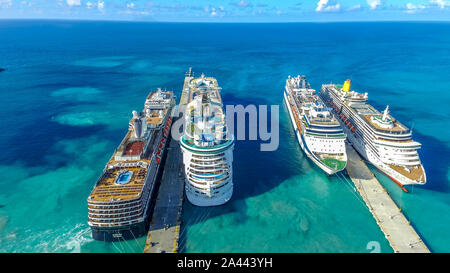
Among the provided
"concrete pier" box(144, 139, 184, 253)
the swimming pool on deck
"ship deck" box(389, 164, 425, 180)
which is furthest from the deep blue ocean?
the swimming pool on deck

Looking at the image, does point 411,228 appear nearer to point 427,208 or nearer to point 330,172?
point 427,208

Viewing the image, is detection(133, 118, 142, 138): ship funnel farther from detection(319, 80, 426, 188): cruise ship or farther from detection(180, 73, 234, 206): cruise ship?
detection(319, 80, 426, 188): cruise ship

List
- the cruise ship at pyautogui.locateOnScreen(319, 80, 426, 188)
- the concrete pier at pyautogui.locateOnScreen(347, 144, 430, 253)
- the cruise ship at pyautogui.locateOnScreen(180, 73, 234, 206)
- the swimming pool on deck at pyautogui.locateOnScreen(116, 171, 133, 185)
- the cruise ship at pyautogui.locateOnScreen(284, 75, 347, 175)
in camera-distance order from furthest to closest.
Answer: the cruise ship at pyautogui.locateOnScreen(284, 75, 347, 175), the cruise ship at pyautogui.locateOnScreen(319, 80, 426, 188), the cruise ship at pyautogui.locateOnScreen(180, 73, 234, 206), the swimming pool on deck at pyautogui.locateOnScreen(116, 171, 133, 185), the concrete pier at pyautogui.locateOnScreen(347, 144, 430, 253)

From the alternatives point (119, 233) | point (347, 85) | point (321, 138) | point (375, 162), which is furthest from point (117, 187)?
point (347, 85)

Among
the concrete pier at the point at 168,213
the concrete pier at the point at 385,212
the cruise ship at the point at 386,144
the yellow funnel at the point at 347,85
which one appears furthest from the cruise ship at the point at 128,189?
the yellow funnel at the point at 347,85

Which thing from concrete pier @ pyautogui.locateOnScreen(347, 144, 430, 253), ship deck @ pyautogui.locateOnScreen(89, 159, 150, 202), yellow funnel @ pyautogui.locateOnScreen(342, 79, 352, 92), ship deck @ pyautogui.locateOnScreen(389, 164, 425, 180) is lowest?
concrete pier @ pyautogui.locateOnScreen(347, 144, 430, 253)
